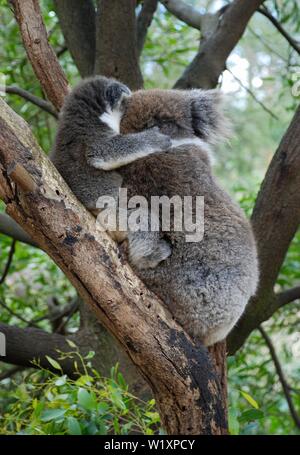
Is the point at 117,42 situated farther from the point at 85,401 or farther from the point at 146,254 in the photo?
the point at 85,401

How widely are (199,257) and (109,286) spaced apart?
1.70ft

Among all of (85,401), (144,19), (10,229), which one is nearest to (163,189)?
(85,401)

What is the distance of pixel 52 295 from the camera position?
5262 millimetres

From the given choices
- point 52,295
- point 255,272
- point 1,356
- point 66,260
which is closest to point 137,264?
point 66,260

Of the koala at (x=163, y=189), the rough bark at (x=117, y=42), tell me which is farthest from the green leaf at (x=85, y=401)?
the rough bark at (x=117, y=42)

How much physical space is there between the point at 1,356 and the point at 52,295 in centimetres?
162

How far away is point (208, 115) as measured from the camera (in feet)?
10.2

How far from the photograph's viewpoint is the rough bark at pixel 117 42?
4.07 meters

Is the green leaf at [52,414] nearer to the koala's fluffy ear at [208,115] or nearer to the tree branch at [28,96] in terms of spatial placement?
the koala's fluffy ear at [208,115]

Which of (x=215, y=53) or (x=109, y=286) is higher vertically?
(x=215, y=53)

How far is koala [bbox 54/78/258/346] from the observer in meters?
2.66

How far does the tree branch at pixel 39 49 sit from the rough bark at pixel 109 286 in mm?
1019

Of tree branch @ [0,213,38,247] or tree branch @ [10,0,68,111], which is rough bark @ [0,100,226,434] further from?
tree branch @ [0,213,38,247]

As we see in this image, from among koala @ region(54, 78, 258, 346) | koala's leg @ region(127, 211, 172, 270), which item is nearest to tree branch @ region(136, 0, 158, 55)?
koala @ region(54, 78, 258, 346)
